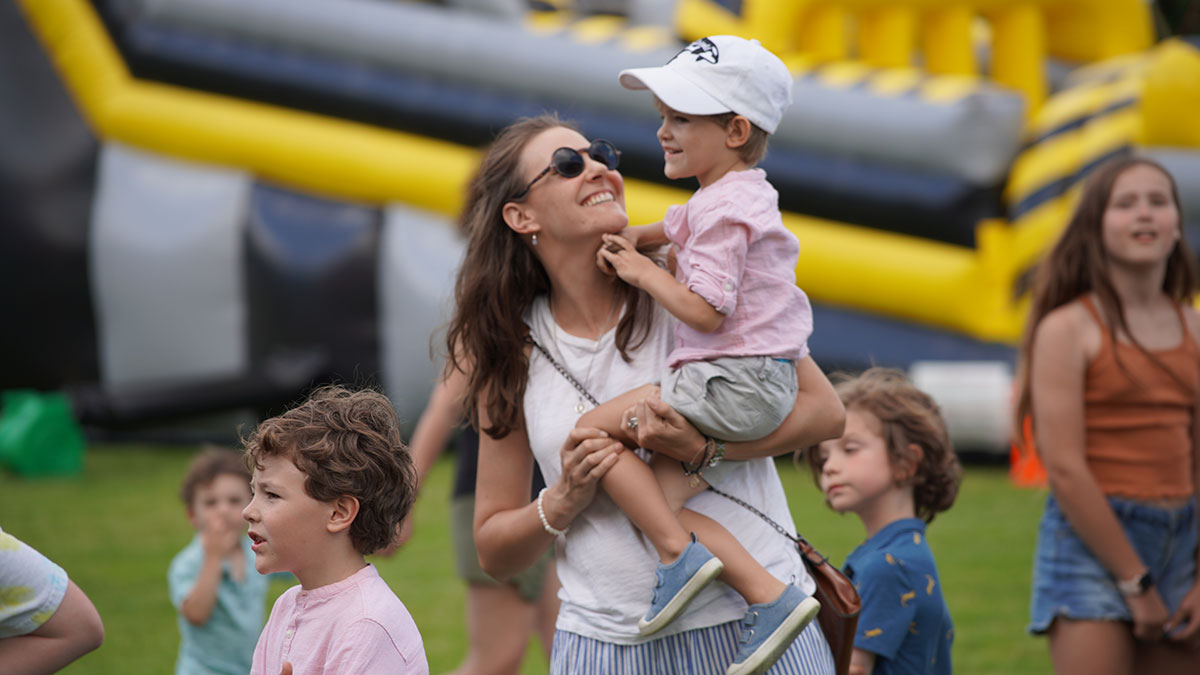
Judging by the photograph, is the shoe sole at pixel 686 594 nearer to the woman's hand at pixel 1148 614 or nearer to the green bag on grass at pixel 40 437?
the woman's hand at pixel 1148 614

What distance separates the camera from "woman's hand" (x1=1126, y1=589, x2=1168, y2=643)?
297 centimetres

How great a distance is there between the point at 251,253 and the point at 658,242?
655 cm

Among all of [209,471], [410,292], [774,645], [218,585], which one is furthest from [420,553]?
[774,645]

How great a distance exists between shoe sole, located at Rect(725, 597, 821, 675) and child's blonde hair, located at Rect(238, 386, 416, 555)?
2.12ft

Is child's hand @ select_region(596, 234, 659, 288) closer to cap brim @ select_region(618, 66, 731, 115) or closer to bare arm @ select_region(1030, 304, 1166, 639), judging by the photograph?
cap brim @ select_region(618, 66, 731, 115)

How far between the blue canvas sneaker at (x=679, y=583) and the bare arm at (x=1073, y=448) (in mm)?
1251

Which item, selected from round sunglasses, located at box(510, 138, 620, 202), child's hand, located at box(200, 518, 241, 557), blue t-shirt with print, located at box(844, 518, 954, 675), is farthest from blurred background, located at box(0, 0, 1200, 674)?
round sunglasses, located at box(510, 138, 620, 202)

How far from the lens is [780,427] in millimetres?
2295

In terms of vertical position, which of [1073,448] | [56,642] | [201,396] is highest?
[1073,448]

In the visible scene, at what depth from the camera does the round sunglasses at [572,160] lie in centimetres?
236

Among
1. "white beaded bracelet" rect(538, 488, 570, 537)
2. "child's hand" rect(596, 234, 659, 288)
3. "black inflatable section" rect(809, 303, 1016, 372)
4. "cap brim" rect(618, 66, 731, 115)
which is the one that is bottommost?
"black inflatable section" rect(809, 303, 1016, 372)

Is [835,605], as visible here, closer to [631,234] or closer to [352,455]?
[631,234]

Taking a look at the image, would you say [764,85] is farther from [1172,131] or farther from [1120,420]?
[1172,131]

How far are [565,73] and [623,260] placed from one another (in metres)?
5.85
